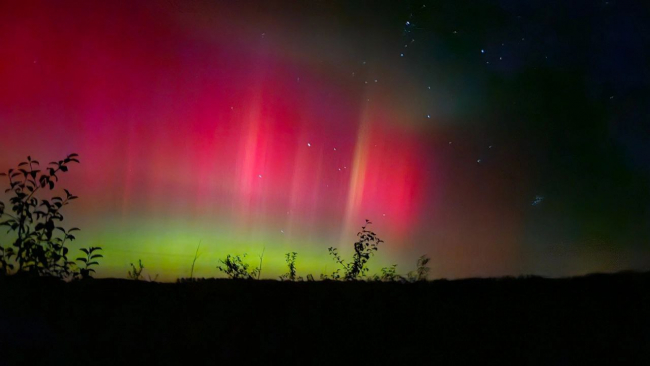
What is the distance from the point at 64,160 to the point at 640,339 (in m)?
6.01

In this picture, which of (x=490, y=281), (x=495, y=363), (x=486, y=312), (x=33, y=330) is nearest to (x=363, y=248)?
(x=490, y=281)

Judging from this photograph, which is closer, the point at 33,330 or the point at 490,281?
the point at 33,330

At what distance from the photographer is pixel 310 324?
14.7 ft

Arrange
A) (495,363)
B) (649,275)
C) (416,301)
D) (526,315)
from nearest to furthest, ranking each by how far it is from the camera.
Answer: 1. (495,363)
2. (526,315)
3. (416,301)
4. (649,275)

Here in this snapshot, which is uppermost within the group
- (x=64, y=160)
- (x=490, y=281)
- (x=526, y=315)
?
(x=64, y=160)

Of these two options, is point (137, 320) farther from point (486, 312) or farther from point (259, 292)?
point (486, 312)

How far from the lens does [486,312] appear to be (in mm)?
4969

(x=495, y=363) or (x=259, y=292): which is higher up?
(x=259, y=292)

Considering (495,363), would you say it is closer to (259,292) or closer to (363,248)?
(259,292)

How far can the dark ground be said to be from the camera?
153 inches

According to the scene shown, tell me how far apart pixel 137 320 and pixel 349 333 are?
1.89m

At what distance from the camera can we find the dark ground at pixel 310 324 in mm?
3881

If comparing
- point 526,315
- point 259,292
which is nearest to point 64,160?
point 259,292

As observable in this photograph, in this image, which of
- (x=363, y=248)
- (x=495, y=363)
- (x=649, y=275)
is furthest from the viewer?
(x=363, y=248)
